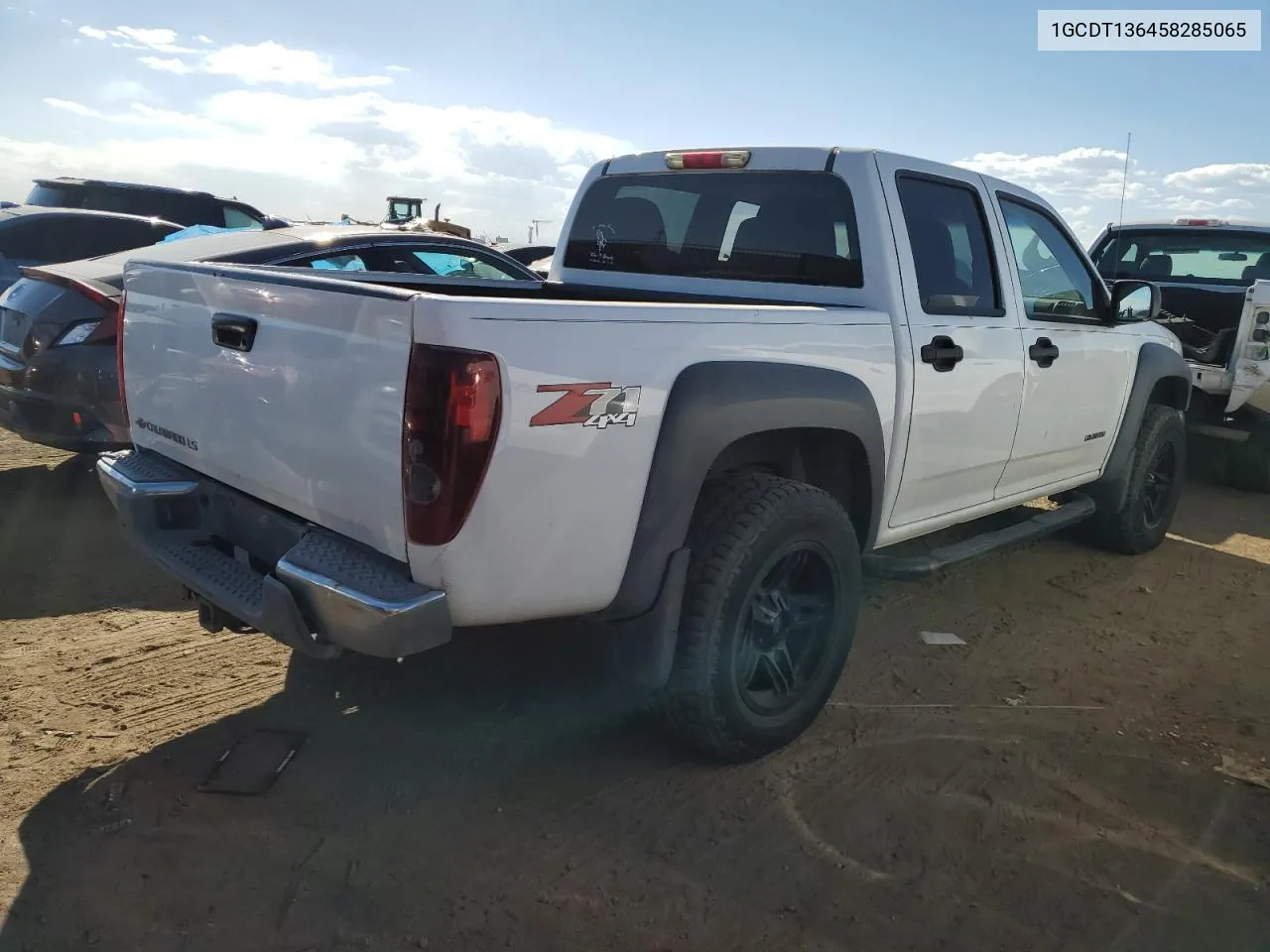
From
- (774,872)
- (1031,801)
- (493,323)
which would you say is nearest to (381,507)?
(493,323)

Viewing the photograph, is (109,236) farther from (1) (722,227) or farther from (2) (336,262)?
(1) (722,227)

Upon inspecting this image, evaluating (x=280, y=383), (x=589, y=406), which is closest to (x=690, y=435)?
(x=589, y=406)

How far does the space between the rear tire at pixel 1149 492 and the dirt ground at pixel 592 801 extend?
111cm

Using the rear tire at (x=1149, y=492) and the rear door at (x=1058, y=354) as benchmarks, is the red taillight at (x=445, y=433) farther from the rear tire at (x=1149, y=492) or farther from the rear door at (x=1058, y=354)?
the rear tire at (x=1149, y=492)

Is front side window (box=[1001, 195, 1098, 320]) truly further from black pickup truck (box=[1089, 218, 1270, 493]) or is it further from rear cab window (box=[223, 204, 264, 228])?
rear cab window (box=[223, 204, 264, 228])

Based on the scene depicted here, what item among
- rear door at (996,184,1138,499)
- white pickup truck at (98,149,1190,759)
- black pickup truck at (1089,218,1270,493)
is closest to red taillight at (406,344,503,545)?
white pickup truck at (98,149,1190,759)

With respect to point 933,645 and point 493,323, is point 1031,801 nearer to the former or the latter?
point 933,645

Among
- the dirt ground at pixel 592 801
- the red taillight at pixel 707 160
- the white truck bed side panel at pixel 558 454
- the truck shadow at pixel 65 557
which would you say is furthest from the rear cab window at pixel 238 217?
the white truck bed side panel at pixel 558 454

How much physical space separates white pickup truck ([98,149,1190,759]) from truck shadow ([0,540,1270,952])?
1.13 feet

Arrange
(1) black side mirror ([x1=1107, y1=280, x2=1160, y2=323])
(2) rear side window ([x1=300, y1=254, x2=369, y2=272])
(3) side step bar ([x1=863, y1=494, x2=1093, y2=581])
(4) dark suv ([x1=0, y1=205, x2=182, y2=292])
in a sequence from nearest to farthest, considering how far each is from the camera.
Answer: (3) side step bar ([x1=863, y1=494, x2=1093, y2=581]) → (1) black side mirror ([x1=1107, y1=280, x2=1160, y2=323]) → (2) rear side window ([x1=300, y1=254, x2=369, y2=272]) → (4) dark suv ([x1=0, y1=205, x2=182, y2=292])

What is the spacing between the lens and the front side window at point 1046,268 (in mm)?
4293

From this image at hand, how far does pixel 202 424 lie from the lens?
3010 millimetres

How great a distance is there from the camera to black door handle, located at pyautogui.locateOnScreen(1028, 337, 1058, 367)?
165 inches

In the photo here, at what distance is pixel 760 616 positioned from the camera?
3154 millimetres
